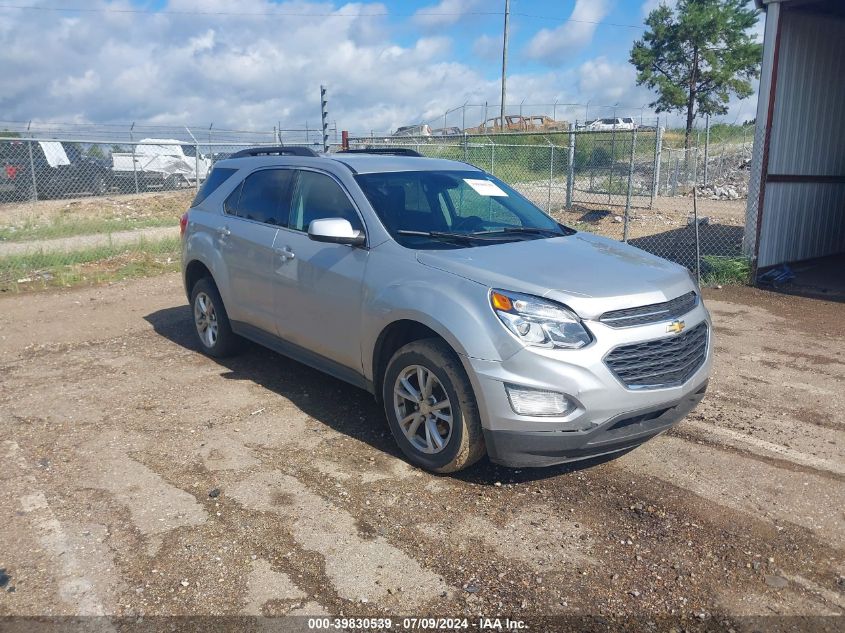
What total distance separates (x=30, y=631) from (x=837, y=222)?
43.5 feet

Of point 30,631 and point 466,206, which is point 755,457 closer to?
point 466,206

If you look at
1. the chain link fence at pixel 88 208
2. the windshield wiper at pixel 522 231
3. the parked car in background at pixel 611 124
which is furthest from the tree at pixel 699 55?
the windshield wiper at pixel 522 231

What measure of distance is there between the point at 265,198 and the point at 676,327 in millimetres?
3376

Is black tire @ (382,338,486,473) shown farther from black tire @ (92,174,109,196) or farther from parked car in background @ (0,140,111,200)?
black tire @ (92,174,109,196)

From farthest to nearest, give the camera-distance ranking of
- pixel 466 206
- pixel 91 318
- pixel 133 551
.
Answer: pixel 91 318 < pixel 466 206 < pixel 133 551

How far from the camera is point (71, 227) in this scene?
49.3 ft

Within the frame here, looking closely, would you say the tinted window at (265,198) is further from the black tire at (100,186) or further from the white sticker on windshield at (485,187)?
the black tire at (100,186)

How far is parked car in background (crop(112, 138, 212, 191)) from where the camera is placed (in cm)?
2305

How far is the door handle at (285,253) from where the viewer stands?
5.13 m

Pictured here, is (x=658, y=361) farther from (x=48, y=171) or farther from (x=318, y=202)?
(x=48, y=171)

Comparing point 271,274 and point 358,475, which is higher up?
point 271,274

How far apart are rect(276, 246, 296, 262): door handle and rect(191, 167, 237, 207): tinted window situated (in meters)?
1.43

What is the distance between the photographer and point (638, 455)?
177 inches

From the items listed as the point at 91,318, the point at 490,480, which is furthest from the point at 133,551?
the point at 91,318
